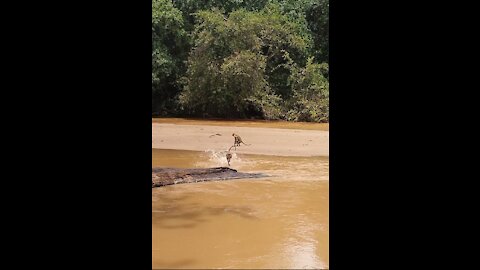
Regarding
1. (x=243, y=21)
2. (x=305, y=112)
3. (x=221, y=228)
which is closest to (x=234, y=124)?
(x=305, y=112)

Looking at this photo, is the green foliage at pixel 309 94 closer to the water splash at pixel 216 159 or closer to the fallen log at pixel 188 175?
the water splash at pixel 216 159

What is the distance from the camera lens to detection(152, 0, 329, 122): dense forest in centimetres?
A: 1468

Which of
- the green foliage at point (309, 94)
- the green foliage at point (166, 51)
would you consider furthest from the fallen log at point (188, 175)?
the green foliage at point (166, 51)

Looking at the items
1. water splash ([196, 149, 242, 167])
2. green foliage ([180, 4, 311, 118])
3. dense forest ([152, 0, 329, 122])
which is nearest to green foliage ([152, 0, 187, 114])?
dense forest ([152, 0, 329, 122])

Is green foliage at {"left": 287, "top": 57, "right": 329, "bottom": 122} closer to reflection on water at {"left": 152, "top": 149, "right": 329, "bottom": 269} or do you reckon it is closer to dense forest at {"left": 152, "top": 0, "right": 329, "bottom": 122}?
dense forest at {"left": 152, "top": 0, "right": 329, "bottom": 122}

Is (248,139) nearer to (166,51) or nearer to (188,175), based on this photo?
(188,175)

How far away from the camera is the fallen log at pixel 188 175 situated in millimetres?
5550

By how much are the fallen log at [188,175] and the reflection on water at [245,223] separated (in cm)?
10

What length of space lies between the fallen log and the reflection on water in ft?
0.32
